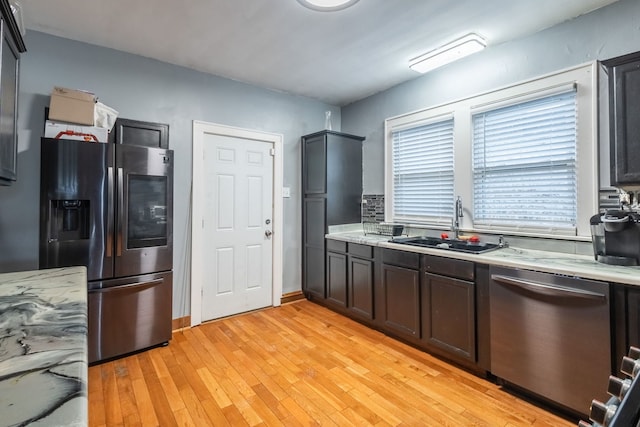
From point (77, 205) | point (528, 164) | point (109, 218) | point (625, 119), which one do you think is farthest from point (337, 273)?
point (625, 119)

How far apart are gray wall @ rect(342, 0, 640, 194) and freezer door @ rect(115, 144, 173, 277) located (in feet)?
7.87

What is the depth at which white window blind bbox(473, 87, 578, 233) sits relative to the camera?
2.40 m

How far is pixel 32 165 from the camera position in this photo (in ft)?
8.12

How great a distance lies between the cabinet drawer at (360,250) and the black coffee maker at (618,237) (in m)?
1.75

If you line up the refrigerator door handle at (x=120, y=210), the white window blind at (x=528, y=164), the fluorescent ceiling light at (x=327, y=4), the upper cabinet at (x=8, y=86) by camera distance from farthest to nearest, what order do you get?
1. the refrigerator door handle at (x=120, y=210)
2. the white window blind at (x=528, y=164)
3. the fluorescent ceiling light at (x=327, y=4)
4. the upper cabinet at (x=8, y=86)

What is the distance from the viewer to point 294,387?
7.23 ft

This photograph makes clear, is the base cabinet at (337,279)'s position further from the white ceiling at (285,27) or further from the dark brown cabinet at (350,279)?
the white ceiling at (285,27)

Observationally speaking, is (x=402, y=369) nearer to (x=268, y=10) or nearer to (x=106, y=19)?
(x=268, y=10)

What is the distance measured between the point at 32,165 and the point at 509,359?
3.81 m

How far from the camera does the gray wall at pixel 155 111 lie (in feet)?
8.02

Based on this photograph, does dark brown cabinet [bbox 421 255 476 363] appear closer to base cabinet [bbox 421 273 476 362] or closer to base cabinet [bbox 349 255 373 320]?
base cabinet [bbox 421 273 476 362]

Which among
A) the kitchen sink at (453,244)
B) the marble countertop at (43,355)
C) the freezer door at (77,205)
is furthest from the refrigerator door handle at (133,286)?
the kitchen sink at (453,244)

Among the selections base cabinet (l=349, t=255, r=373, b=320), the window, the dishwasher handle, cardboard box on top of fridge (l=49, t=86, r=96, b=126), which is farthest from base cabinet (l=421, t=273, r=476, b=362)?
cardboard box on top of fridge (l=49, t=86, r=96, b=126)

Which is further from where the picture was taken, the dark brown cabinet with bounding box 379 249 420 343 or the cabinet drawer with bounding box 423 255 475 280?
the dark brown cabinet with bounding box 379 249 420 343
